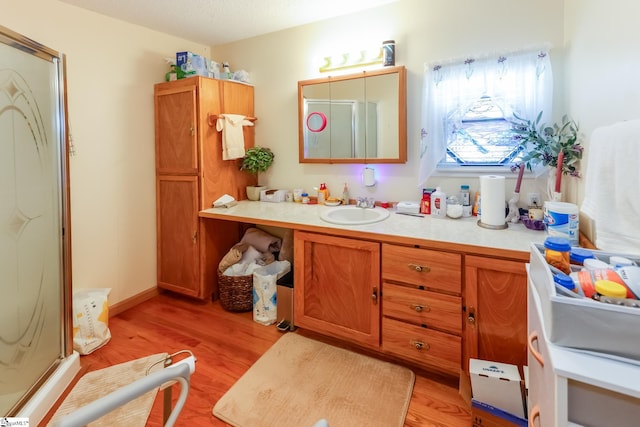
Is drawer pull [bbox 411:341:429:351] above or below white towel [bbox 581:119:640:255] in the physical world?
below

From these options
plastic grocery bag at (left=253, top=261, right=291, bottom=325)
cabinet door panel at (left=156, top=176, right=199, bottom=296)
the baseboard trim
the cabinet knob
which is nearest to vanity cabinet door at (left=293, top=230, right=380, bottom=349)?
plastic grocery bag at (left=253, top=261, right=291, bottom=325)

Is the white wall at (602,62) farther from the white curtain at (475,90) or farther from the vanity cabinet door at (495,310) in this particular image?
the vanity cabinet door at (495,310)

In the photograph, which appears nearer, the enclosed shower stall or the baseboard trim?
the enclosed shower stall

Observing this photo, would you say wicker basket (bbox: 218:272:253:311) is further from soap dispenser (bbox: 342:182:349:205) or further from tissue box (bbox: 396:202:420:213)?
tissue box (bbox: 396:202:420:213)

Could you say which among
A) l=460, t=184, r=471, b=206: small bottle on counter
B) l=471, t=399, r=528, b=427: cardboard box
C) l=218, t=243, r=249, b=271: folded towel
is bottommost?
l=471, t=399, r=528, b=427: cardboard box

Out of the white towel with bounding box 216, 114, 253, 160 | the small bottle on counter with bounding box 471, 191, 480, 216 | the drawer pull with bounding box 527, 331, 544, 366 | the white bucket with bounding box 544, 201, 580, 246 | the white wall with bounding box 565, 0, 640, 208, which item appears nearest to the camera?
the drawer pull with bounding box 527, 331, 544, 366

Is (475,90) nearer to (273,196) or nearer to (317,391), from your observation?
(273,196)

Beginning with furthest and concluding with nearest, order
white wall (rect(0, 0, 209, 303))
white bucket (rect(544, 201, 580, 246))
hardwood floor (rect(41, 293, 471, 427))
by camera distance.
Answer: white wall (rect(0, 0, 209, 303)) → hardwood floor (rect(41, 293, 471, 427)) → white bucket (rect(544, 201, 580, 246))

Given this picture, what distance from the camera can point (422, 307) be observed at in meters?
1.62

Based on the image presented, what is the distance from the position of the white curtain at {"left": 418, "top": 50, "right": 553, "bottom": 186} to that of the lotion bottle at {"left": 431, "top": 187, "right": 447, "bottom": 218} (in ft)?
0.59

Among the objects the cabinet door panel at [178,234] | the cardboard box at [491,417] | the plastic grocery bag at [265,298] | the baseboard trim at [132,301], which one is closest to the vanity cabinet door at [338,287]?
the plastic grocery bag at [265,298]

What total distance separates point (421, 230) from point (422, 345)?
60cm

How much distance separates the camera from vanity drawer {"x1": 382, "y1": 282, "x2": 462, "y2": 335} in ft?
5.09

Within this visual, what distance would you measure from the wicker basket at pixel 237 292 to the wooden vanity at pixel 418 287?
521 mm
